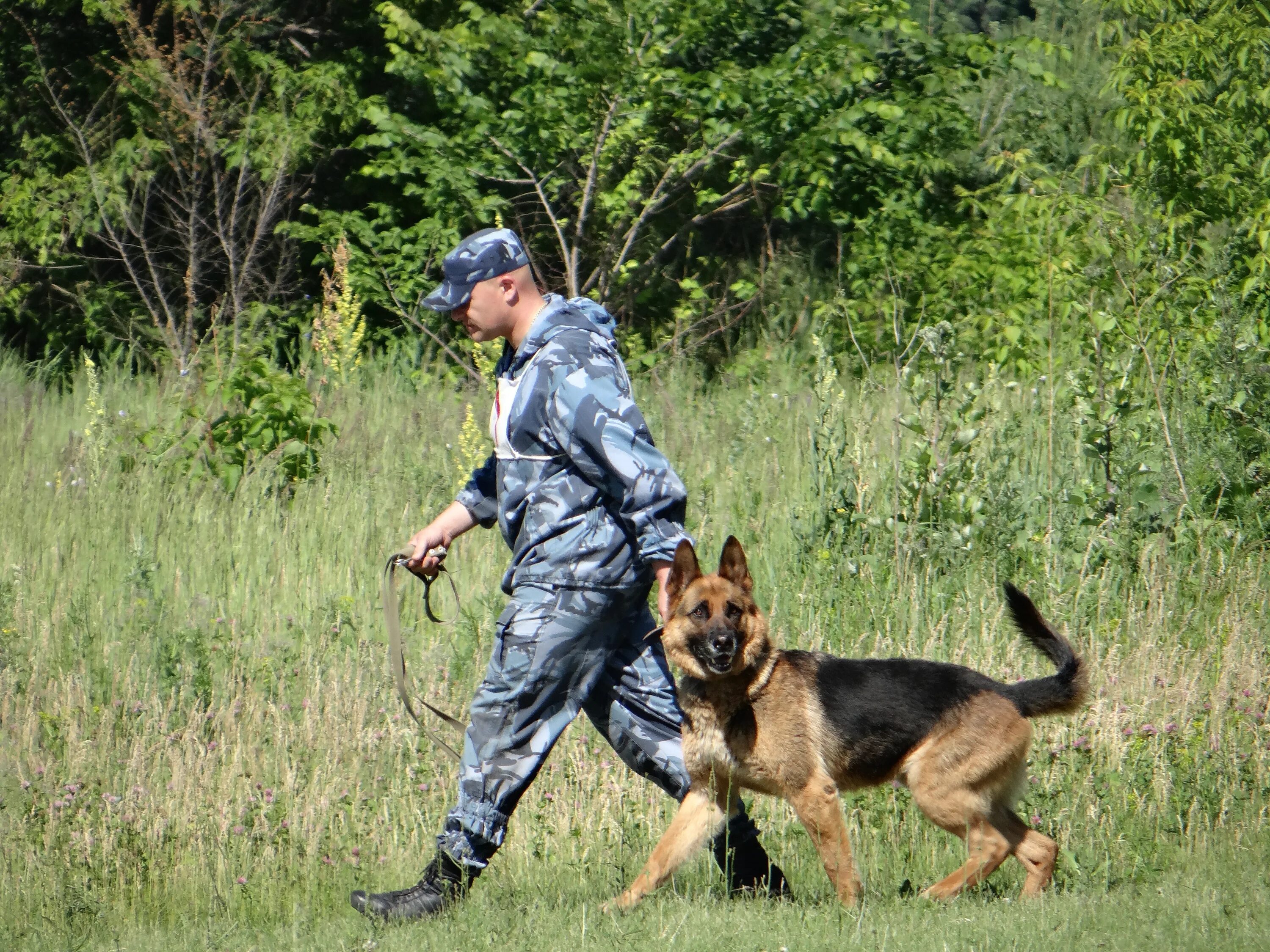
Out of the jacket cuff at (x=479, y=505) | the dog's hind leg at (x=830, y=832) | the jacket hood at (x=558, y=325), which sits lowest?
the dog's hind leg at (x=830, y=832)

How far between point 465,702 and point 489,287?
9.17 feet

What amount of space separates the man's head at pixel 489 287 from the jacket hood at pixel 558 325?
9 cm

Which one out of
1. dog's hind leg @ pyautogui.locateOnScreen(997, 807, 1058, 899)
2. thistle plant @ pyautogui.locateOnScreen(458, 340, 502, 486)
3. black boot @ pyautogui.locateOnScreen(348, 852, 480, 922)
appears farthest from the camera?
thistle plant @ pyautogui.locateOnScreen(458, 340, 502, 486)

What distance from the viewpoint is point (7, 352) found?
1374 centimetres

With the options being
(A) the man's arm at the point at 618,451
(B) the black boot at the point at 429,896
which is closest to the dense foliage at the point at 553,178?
(A) the man's arm at the point at 618,451

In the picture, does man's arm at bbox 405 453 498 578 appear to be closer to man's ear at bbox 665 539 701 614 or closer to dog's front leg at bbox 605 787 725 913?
man's ear at bbox 665 539 701 614

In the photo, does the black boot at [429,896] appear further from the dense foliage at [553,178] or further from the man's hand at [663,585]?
the dense foliage at [553,178]

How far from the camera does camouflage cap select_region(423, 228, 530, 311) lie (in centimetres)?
453

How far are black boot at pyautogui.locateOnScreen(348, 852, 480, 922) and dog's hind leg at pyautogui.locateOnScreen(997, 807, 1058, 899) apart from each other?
2046mm

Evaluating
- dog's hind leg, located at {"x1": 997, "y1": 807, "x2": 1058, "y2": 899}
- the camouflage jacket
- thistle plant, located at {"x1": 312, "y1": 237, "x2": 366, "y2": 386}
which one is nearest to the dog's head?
the camouflage jacket

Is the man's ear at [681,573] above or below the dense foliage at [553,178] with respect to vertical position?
below

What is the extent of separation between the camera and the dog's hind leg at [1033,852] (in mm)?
4945

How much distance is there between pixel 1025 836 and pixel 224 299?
966cm

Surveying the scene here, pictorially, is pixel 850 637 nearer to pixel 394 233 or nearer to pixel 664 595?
pixel 664 595
